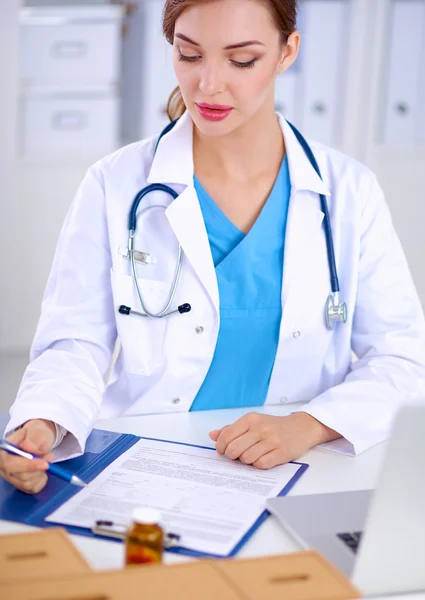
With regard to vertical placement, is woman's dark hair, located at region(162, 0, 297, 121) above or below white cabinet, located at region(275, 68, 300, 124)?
above

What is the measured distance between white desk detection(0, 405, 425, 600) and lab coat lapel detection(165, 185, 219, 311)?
218 mm

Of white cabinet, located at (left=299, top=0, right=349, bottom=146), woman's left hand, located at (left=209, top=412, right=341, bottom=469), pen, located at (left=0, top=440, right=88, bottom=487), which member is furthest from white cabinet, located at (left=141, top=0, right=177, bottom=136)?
pen, located at (left=0, top=440, right=88, bottom=487)

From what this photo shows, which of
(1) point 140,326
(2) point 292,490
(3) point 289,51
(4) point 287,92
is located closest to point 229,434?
(2) point 292,490

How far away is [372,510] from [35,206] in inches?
114

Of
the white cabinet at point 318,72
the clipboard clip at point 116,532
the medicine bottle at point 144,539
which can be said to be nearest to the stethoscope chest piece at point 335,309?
the clipboard clip at point 116,532

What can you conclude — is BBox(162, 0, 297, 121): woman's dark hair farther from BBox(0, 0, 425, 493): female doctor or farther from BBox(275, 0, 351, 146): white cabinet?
BBox(275, 0, 351, 146): white cabinet

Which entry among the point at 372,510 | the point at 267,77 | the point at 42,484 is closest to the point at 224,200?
the point at 267,77

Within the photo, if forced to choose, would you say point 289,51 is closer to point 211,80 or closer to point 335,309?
point 211,80

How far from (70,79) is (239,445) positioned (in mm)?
2603

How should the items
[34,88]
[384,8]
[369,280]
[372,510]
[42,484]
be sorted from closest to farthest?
1. [372,510]
2. [42,484]
3. [369,280]
4. [34,88]
5. [384,8]

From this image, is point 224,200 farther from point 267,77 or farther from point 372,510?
point 372,510

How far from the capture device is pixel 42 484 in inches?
45.6

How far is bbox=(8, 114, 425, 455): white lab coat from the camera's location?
1498mm

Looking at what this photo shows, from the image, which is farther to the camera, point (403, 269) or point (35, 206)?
point (35, 206)
